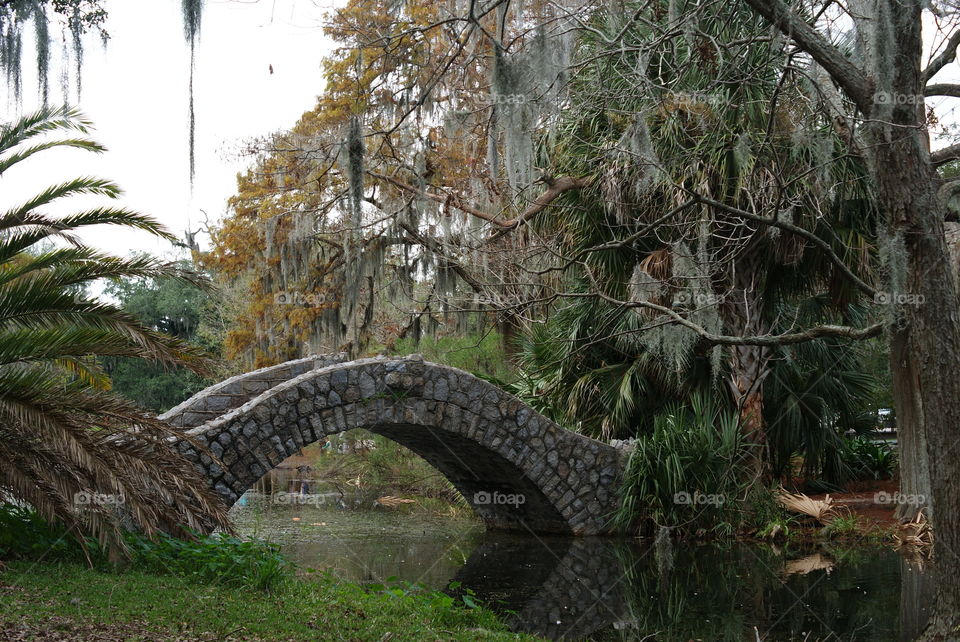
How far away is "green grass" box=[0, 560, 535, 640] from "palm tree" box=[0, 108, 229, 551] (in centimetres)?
49

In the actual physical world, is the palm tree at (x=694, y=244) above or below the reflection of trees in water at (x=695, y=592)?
above

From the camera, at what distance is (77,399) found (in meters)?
6.96

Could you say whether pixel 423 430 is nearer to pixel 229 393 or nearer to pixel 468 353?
pixel 229 393

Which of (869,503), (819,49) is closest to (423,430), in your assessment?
(869,503)

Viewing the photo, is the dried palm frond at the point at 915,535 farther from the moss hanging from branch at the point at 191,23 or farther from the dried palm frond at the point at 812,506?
the moss hanging from branch at the point at 191,23

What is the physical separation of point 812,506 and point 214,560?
824cm

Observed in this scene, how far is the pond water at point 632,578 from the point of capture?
754 centimetres

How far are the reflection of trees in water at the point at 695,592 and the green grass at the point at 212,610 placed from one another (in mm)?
1332

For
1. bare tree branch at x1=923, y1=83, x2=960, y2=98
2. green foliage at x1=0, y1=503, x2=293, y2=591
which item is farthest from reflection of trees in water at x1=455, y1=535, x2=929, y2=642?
bare tree branch at x1=923, y1=83, x2=960, y2=98

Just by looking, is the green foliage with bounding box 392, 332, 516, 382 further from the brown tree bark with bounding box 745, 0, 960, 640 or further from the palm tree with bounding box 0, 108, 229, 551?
the brown tree bark with bounding box 745, 0, 960, 640

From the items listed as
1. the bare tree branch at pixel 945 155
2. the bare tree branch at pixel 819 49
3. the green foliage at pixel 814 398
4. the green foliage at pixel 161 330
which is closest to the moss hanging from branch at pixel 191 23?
the bare tree branch at pixel 819 49

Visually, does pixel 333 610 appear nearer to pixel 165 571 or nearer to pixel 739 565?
pixel 165 571

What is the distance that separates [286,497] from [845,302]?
33.9 ft

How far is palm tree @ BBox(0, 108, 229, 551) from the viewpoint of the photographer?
6656 mm
